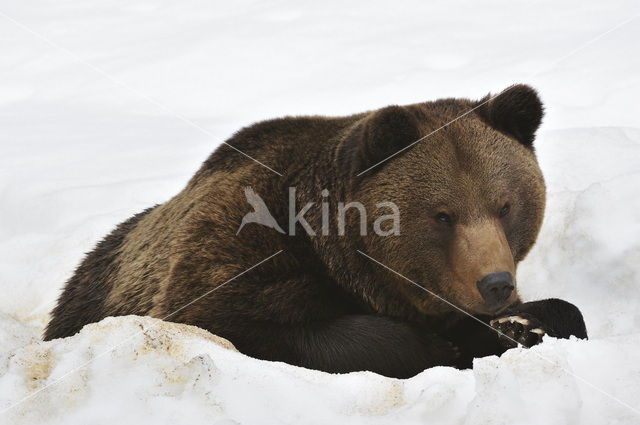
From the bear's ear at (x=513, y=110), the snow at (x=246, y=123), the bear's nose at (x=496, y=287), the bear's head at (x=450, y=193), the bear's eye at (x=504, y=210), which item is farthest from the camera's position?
the bear's ear at (x=513, y=110)

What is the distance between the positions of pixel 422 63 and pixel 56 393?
10.0 meters

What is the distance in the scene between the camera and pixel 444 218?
170 inches

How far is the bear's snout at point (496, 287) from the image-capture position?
398cm

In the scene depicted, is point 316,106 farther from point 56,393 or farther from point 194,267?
point 56,393

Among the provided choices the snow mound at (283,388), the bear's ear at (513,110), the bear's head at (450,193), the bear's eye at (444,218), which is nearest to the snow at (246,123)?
the snow mound at (283,388)

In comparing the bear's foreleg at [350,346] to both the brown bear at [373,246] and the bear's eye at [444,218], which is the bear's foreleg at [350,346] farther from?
the bear's eye at [444,218]

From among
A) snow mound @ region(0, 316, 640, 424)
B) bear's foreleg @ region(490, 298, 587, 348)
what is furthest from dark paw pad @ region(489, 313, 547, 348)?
snow mound @ region(0, 316, 640, 424)

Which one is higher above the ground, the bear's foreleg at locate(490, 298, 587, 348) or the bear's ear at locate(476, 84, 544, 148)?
the bear's ear at locate(476, 84, 544, 148)

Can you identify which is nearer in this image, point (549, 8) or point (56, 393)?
point (56, 393)

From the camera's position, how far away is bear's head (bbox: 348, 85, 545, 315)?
165 inches

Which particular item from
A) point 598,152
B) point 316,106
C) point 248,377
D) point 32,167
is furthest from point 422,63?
point 248,377

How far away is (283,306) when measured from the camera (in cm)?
435

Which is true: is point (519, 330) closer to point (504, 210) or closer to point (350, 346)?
point (504, 210)

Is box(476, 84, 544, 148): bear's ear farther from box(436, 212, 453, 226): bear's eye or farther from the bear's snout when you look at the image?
the bear's snout
